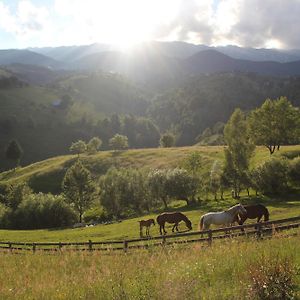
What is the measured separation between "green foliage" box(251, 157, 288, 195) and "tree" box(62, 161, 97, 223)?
38.6 metres

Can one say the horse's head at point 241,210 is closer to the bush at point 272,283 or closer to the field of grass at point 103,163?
the bush at point 272,283

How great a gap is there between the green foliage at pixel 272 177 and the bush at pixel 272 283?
61.7 m

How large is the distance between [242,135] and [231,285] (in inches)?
2994

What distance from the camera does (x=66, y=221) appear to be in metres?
87.0

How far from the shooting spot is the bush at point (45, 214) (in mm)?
86438

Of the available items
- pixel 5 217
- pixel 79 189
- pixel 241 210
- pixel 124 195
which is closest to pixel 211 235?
pixel 241 210

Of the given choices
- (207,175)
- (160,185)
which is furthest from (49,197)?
(207,175)

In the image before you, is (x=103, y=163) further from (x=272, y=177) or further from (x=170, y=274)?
(x=170, y=274)

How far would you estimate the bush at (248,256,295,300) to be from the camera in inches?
439

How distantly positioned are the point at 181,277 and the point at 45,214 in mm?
77330

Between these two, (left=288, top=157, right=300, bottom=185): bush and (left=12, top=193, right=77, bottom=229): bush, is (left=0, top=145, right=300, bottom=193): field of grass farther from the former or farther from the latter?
(left=288, top=157, right=300, bottom=185): bush

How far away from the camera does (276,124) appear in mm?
91938

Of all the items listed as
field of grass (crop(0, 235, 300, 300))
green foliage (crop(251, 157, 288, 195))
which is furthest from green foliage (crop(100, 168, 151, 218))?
field of grass (crop(0, 235, 300, 300))

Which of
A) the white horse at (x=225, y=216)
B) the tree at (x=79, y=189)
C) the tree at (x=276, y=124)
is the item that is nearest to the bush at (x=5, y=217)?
the tree at (x=79, y=189)
